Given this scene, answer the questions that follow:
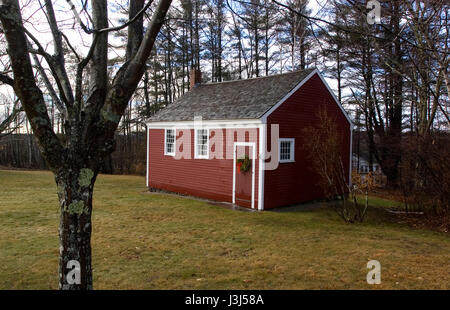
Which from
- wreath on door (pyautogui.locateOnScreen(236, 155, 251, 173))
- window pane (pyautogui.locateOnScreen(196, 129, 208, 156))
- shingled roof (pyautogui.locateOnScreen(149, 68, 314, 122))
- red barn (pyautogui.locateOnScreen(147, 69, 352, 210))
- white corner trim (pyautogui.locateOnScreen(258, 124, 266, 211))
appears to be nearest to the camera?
white corner trim (pyautogui.locateOnScreen(258, 124, 266, 211))

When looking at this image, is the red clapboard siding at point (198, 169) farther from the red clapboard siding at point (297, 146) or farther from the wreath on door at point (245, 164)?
the red clapboard siding at point (297, 146)

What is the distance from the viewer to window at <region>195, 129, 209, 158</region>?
13.6 meters

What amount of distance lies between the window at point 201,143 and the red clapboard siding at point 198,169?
261 millimetres

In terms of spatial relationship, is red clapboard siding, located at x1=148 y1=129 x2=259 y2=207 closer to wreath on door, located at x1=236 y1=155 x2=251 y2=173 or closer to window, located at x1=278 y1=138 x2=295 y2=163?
wreath on door, located at x1=236 y1=155 x2=251 y2=173

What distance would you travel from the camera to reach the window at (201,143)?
13.6 m

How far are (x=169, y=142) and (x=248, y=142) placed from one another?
491 centimetres

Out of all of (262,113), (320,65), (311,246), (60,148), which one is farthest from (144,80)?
(60,148)

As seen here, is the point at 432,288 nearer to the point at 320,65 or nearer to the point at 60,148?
the point at 60,148

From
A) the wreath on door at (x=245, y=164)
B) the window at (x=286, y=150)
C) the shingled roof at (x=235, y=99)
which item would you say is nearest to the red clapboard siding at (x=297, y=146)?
the window at (x=286, y=150)

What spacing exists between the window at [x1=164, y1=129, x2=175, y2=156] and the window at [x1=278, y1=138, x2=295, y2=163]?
530 cm

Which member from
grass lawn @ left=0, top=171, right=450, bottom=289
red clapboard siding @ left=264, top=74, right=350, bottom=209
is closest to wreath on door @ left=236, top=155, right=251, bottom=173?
red clapboard siding @ left=264, top=74, right=350, bottom=209

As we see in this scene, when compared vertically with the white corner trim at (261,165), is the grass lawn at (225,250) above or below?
below

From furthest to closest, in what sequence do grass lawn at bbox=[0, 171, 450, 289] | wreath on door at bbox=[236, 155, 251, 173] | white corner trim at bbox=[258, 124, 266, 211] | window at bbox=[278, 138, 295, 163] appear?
1. window at bbox=[278, 138, 295, 163]
2. wreath on door at bbox=[236, 155, 251, 173]
3. white corner trim at bbox=[258, 124, 266, 211]
4. grass lawn at bbox=[0, 171, 450, 289]

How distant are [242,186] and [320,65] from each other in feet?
50.9
